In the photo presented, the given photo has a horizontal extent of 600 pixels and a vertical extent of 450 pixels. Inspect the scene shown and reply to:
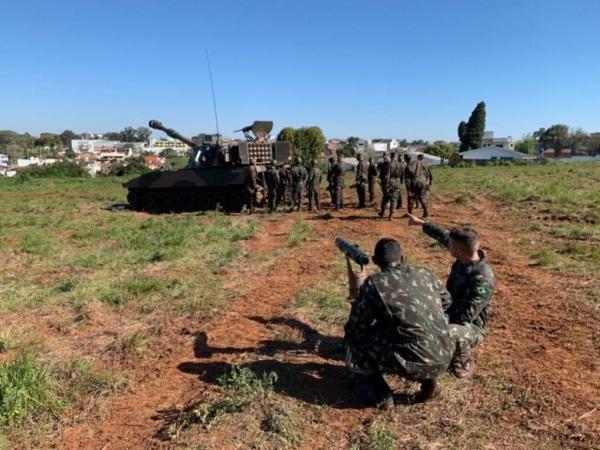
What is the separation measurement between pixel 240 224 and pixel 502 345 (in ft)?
27.9

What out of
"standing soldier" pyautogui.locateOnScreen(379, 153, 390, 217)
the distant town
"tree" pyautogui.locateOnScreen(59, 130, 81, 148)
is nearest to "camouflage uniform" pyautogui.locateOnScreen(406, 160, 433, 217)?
"standing soldier" pyautogui.locateOnScreen(379, 153, 390, 217)

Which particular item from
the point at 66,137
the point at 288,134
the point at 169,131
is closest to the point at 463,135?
the point at 288,134

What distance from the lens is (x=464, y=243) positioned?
12.4ft

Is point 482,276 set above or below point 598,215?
above

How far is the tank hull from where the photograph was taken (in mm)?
15094

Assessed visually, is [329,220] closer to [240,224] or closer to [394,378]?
[240,224]

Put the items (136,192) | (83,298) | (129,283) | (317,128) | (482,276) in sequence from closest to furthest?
1. (482,276)
2. (83,298)
3. (129,283)
4. (136,192)
5. (317,128)

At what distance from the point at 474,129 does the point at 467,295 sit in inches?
2707

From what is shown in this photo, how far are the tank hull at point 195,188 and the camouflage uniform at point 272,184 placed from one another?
798mm

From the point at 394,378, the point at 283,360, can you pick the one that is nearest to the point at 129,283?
the point at 283,360

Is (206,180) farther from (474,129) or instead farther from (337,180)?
(474,129)

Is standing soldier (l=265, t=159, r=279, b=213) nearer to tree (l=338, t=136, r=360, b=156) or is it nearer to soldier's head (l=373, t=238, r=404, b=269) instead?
soldier's head (l=373, t=238, r=404, b=269)

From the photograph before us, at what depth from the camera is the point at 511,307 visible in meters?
5.69

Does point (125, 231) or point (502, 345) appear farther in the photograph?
point (125, 231)
